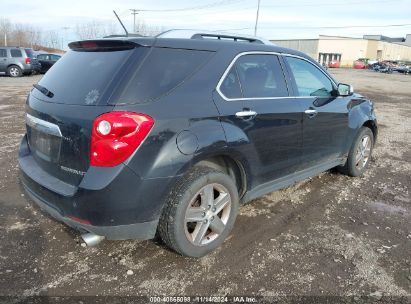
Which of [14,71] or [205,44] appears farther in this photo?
[14,71]

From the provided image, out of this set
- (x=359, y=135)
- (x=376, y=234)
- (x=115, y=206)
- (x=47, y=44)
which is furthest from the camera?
(x=47, y=44)

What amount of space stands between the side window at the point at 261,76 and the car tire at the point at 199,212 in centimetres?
86

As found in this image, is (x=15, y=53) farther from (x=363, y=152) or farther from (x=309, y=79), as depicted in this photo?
(x=309, y=79)

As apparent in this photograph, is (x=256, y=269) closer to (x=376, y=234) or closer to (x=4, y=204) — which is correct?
(x=376, y=234)

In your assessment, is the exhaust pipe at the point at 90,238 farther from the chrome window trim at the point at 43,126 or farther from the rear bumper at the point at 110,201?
the chrome window trim at the point at 43,126

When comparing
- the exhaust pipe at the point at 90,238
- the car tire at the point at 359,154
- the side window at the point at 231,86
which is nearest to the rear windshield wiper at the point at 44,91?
the exhaust pipe at the point at 90,238

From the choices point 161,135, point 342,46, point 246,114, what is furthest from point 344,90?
point 342,46

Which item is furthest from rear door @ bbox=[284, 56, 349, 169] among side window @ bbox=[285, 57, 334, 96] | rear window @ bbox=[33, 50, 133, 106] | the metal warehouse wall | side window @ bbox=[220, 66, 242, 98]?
the metal warehouse wall

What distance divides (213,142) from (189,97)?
0.40m

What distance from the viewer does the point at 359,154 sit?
543 cm

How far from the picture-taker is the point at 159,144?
2783mm

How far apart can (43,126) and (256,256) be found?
2084 millimetres

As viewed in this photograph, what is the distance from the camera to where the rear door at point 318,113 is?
4105 mm

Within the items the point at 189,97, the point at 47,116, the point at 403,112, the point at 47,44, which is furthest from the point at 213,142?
the point at 47,44
